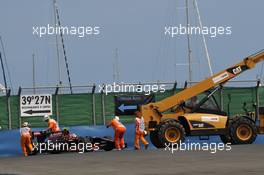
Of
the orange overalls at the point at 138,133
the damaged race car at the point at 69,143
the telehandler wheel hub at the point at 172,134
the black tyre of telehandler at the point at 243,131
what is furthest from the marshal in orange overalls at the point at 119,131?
the black tyre of telehandler at the point at 243,131

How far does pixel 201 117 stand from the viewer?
3084cm

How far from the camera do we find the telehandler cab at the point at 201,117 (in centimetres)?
3022

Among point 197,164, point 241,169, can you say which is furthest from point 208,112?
point 241,169

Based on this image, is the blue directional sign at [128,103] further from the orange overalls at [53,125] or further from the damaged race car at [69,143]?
the orange overalls at [53,125]

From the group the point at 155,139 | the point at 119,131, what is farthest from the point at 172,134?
the point at 119,131

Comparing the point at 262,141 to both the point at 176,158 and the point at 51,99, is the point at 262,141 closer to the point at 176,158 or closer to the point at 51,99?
the point at 51,99

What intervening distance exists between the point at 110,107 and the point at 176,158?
12089mm

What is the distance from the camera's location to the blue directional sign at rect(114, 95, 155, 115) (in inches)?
1344

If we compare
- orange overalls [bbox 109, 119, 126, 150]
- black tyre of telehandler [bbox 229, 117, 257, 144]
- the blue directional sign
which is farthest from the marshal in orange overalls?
black tyre of telehandler [bbox 229, 117, 257, 144]

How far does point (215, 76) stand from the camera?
31688 millimetres

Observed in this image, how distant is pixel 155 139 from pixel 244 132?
11.6 ft

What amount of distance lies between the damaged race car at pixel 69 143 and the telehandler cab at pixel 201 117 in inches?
76.5

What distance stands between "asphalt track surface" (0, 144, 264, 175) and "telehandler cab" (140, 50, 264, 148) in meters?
5.47

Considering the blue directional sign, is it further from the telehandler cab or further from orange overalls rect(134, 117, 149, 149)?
orange overalls rect(134, 117, 149, 149)
